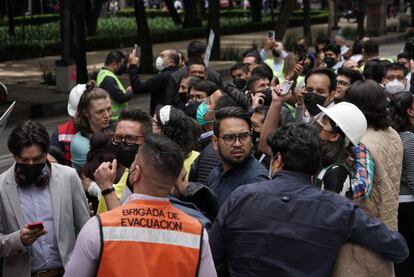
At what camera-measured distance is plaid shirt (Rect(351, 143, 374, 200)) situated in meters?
5.20

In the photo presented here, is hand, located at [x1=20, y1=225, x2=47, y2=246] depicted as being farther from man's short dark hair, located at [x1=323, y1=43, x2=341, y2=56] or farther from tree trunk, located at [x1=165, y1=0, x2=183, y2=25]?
tree trunk, located at [x1=165, y1=0, x2=183, y2=25]

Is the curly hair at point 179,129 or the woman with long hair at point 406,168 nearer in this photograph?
the curly hair at point 179,129

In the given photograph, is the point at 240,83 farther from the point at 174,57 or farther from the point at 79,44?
the point at 79,44

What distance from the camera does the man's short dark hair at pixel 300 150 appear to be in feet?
14.4

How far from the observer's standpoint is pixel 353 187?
5160 millimetres

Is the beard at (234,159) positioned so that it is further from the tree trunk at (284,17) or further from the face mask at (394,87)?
the tree trunk at (284,17)

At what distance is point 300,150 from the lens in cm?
441

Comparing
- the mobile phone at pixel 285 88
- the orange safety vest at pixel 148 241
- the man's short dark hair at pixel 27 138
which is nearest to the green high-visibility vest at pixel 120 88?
the mobile phone at pixel 285 88

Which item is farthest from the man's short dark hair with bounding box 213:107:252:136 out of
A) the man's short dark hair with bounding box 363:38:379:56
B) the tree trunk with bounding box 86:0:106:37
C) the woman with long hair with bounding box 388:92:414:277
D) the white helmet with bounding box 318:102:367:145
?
the tree trunk with bounding box 86:0:106:37

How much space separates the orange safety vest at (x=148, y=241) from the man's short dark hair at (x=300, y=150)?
2.08 ft

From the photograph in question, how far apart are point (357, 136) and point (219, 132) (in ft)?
2.99

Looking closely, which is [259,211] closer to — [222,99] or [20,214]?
[20,214]

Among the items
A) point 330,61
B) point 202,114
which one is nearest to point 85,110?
point 202,114

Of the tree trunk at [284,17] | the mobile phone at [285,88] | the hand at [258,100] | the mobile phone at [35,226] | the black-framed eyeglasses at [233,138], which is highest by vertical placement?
the mobile phone at [285,88]
